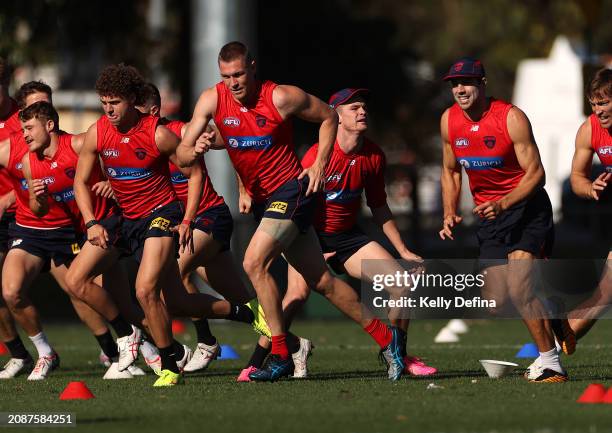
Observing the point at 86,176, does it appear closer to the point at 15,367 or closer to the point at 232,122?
the point at 232,122

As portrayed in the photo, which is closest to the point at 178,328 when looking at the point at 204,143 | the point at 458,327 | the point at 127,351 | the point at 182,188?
the point at 458,327

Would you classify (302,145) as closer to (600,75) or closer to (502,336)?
(502,336)

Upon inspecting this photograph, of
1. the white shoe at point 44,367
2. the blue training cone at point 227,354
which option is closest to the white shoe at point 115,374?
the white shoe at point 44,367

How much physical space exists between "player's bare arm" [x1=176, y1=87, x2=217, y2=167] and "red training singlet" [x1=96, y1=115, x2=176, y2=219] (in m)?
0.32

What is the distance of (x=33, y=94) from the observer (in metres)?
13.2

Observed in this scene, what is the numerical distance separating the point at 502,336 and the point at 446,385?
6.70 metres

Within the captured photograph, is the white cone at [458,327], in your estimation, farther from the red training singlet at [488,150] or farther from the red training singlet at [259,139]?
the red training singlet at [259,139]

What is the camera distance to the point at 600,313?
1270 centimetres

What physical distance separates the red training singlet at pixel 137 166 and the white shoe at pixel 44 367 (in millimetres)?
1673

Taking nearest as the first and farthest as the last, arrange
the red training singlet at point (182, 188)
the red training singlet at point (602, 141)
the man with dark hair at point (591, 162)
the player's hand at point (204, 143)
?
the player's hand at point (204, 143) < the man with dark hair at point (591, 162) < the red training singlet at point (602, 141) < the red training singlet at point (182, 188)

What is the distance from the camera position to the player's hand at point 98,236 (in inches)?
462

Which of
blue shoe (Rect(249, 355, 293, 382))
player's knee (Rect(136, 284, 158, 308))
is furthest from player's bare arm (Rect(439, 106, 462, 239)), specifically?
player's knee (Rect(136, 284, 158, 308))

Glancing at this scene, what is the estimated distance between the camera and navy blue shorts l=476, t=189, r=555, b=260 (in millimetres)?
11852

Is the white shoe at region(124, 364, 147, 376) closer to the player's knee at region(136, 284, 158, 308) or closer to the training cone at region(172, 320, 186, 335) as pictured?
the player's knee at region(136, 284, 158, 308)
